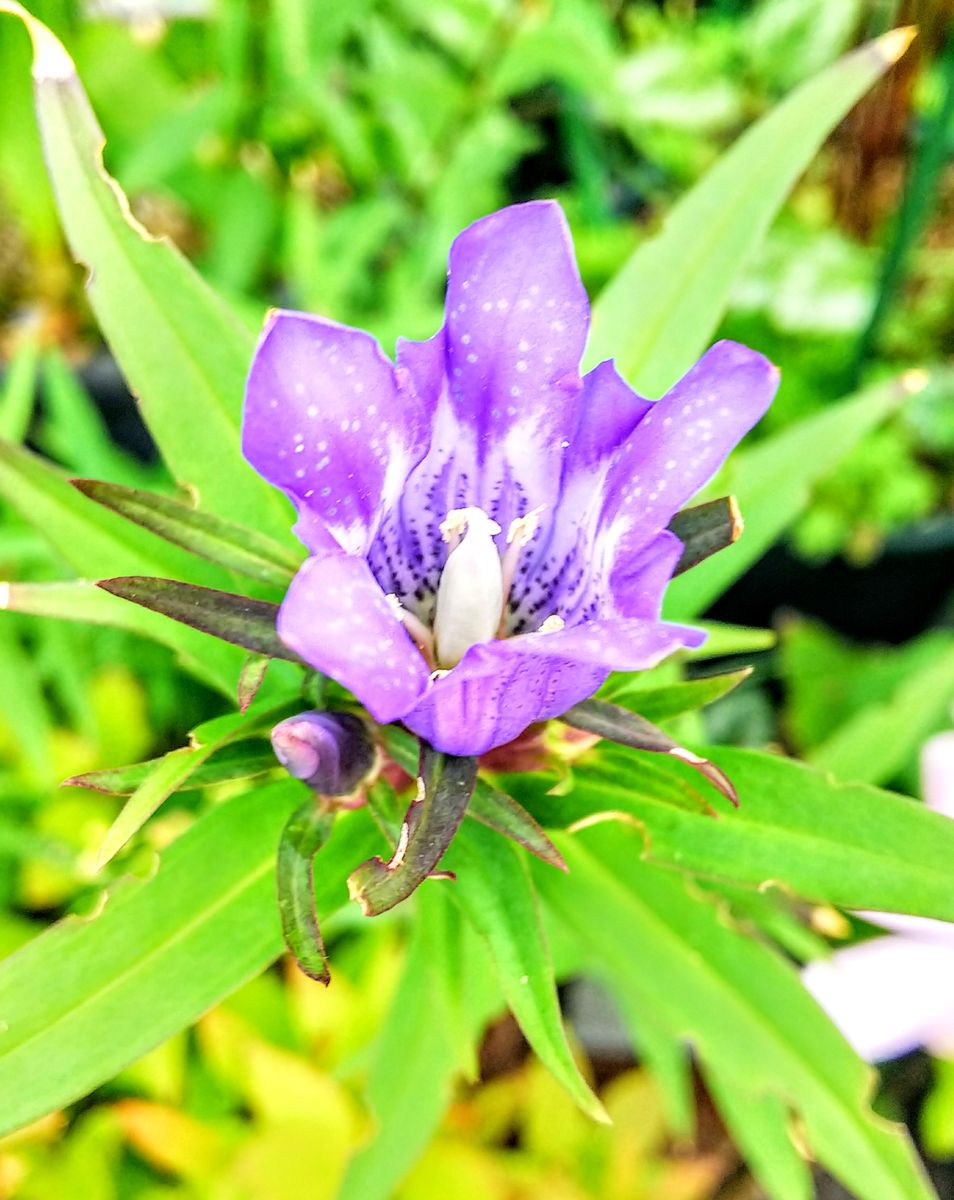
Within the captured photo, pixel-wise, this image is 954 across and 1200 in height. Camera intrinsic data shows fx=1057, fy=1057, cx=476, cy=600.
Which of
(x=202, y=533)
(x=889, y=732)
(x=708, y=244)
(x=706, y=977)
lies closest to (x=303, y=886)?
(x=202, y=533)

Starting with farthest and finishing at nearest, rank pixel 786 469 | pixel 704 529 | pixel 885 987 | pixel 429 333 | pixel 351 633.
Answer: pixel 429 333, pixel 885 987, pixel 786 469, pixel 704 529, pixel 351 633

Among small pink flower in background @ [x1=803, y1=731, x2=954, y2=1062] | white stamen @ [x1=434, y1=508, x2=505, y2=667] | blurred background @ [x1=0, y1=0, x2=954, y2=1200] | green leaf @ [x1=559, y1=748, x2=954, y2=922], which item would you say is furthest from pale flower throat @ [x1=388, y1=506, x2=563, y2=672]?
small pink flower in background @ [x1=803, y1=731, x2=954, y2=1062]

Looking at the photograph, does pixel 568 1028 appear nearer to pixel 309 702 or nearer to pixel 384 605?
pixel 309 702

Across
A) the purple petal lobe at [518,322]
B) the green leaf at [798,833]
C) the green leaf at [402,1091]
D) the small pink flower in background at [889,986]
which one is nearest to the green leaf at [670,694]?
the green leaf at [798,833]

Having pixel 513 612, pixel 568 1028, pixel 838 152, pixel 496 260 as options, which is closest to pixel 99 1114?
pixel 568 1028

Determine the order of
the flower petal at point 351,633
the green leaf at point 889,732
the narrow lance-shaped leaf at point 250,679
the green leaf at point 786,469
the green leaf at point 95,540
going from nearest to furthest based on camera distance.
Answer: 1. the flower petal at point 351,633
2. the narrow lance-shaped leaf at point 250,679
3. the green leaf at point 95,540
4. the green leaf at point 786,469
5. the green leaf at point 889,732

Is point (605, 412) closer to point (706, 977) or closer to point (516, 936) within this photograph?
point (516, 936)

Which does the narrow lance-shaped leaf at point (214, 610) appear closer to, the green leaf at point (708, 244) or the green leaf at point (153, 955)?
the green leaf at point (153, 955)
